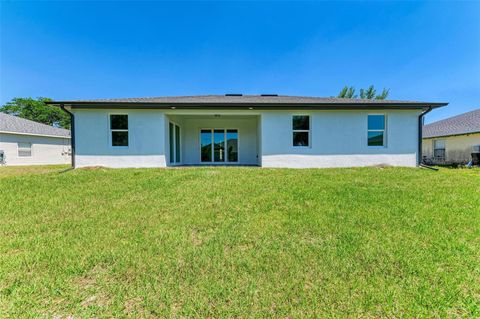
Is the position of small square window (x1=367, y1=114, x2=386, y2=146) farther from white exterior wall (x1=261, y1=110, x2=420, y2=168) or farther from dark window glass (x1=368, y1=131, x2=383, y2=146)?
white exterior wall (x1=261, y1=110, x2=420, y2=168)

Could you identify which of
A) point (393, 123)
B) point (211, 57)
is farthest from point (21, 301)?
point (211, 57)

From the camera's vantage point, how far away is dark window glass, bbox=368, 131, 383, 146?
10.0 metres

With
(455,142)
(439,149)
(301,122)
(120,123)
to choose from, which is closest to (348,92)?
(439,149)

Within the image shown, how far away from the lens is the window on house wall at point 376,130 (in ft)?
32.8

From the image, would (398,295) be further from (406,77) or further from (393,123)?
(406,77)

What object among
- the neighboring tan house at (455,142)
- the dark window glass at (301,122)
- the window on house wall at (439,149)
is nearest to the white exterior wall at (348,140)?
the dark window glass at (301,122)

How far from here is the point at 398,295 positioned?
2.02 m

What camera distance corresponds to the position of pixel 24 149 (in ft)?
55.1

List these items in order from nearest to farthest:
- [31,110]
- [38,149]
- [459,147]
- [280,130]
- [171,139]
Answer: [280,130]
[171,139]
[459,147]
[38,149]
[31,110]

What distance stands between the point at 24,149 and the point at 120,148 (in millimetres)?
14118

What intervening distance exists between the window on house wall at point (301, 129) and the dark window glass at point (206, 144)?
17.3 ft

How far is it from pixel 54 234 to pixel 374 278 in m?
4.49

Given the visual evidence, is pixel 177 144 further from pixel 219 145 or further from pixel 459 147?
pixel 459 147

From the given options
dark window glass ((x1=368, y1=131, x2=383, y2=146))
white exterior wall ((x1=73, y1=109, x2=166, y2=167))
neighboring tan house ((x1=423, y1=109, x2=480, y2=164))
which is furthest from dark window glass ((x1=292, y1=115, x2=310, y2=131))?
neighboring tan house ((x1=423, y1=109, x2=480, y2=164))
